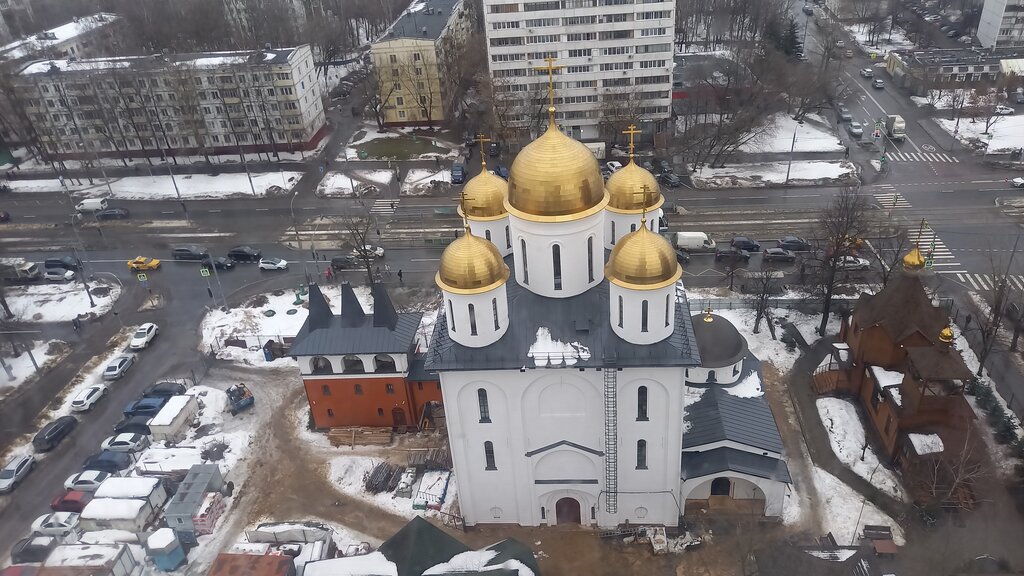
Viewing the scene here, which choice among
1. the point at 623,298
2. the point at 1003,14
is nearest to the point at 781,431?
the point at 623,298

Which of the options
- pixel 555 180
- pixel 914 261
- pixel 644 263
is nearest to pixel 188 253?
pixel 555 180

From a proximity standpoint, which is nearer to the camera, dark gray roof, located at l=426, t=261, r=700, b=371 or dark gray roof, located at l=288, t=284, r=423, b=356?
dark gray roof, located at l=426, t=261, r=700, b=371

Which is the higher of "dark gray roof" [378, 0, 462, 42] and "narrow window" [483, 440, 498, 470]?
"dark gray roof" [378, 0, 462, 42]

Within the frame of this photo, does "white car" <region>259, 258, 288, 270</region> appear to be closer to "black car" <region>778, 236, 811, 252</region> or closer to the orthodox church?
the orthodox church

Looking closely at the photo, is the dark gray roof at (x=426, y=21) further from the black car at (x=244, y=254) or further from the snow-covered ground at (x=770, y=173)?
the snow-covered ground at (x=770, y=173)

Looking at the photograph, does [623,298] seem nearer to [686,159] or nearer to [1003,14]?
[686,159]


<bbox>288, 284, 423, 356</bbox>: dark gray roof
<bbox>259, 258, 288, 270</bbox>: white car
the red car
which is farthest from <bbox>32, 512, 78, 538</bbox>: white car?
<bbox>259, 258, 288, 270</bbox>: white car
